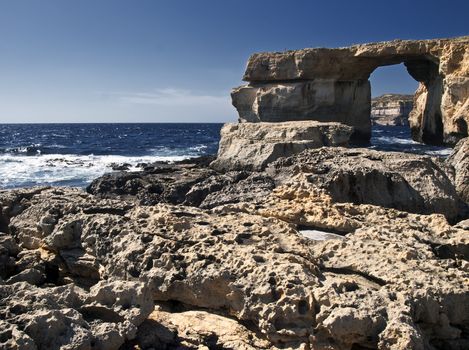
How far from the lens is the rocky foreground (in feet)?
13.4

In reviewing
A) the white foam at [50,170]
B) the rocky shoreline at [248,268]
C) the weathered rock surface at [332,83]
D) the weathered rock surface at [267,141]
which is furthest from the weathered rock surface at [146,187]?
the weathered rock surface at [332,83]

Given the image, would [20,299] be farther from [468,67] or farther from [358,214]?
[468,67]

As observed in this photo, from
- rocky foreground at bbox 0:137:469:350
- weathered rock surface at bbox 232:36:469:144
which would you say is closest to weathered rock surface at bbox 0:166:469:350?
rocky foreground at bbox 0:137:469:350

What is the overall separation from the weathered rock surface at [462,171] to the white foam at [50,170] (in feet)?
59.1

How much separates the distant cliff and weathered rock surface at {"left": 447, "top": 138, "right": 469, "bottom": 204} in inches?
4164

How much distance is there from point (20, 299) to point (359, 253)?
368 cm

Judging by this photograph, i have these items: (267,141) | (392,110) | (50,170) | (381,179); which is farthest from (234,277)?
(392,110)

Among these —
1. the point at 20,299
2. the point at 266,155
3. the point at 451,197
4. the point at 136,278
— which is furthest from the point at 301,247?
the point at 266,155

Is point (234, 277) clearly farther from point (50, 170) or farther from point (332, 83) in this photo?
point (332, 83)

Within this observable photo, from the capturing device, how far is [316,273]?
4926 mm

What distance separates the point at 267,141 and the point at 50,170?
58.8 ft

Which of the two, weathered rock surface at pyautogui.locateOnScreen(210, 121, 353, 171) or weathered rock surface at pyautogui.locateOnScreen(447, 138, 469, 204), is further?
weathered rock surface at pyautogui.locateOnScreen(210, 121, 353, 171)

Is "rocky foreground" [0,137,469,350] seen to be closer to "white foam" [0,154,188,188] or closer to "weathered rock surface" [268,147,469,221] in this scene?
"weathered rock surface" [268,147,469,221]

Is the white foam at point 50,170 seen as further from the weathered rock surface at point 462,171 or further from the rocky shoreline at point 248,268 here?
the rocky shoreline at point 248,268
